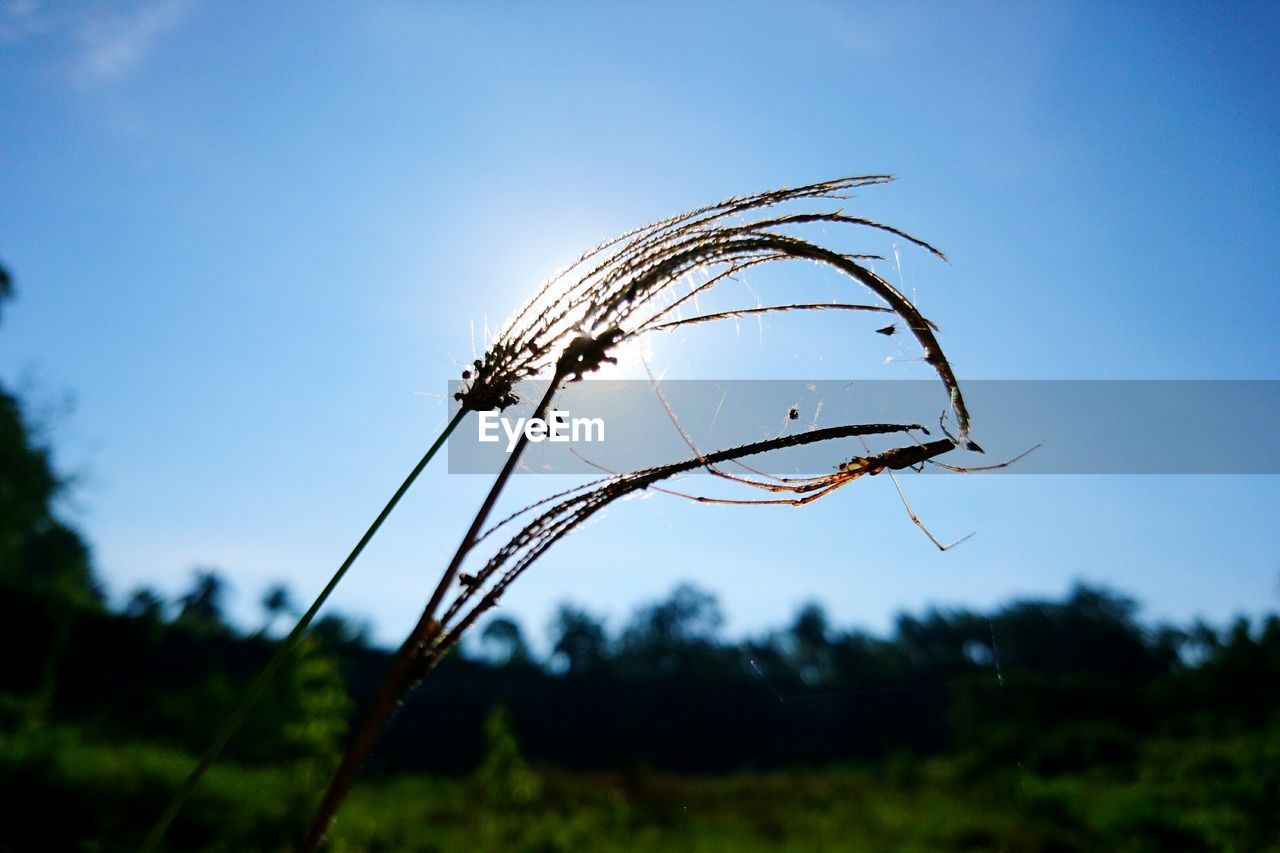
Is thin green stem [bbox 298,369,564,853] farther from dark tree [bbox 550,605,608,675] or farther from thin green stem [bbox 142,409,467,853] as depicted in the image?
dark tree [bbox 550,605,608,675]

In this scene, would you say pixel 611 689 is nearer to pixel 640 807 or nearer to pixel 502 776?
pixel 640 807

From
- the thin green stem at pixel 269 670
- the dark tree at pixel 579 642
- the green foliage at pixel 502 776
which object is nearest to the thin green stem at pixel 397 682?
the thin green stem at pixel 269 670

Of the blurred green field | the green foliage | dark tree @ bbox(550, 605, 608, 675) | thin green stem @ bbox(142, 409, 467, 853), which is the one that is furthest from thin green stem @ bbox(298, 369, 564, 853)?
dark tree @ bbox(550, 605, 608, 675)

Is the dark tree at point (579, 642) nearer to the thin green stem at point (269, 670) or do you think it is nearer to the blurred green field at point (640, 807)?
the blurred green field at point (640, 807)

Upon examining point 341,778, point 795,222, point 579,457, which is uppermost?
point 795,222

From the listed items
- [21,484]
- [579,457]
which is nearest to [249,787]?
[579,457]

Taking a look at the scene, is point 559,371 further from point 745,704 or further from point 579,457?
point 745,704
